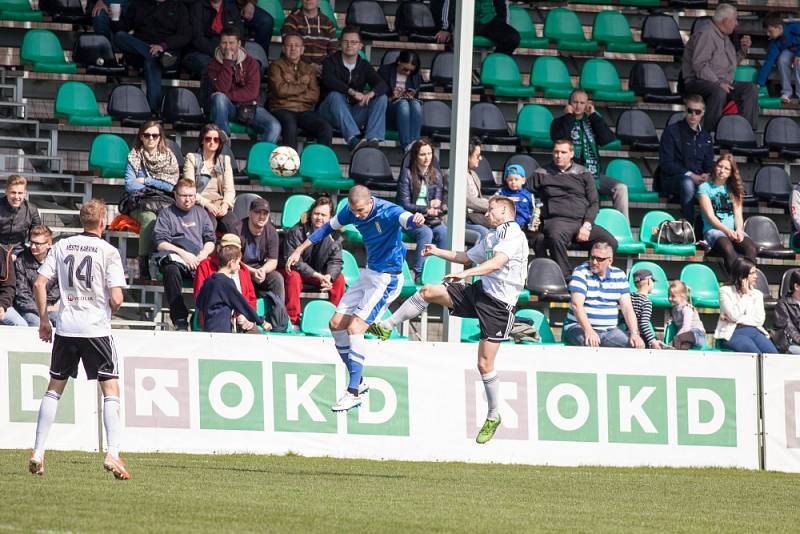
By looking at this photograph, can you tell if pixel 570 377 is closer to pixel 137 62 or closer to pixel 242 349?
pixel 242 349

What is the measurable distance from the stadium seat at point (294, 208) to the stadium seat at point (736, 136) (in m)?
6.30

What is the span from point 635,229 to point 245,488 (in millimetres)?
10163

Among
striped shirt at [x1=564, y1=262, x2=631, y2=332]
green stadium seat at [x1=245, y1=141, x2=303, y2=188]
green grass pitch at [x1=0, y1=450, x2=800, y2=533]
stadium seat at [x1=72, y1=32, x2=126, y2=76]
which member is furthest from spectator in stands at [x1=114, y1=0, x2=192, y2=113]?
green grass pitch at [x1=0, y1=450, x2=800, y2=533]

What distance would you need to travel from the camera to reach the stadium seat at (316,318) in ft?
49.4

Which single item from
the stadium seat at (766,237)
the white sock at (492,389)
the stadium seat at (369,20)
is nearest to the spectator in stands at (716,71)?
the stadium seat at (766,237)

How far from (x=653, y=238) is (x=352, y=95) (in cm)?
446

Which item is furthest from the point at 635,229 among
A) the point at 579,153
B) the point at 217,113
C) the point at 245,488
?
the point at 245,488

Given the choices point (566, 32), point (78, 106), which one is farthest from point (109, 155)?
point (566, 32)

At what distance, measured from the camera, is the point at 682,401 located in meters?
13.9

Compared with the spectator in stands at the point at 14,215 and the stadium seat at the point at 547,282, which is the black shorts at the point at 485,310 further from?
the spectator in stands at the point at 14,215

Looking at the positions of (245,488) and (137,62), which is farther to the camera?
(137,62)

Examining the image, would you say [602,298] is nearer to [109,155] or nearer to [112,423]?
[109,155]

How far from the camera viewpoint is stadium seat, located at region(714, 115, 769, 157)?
1911 cm

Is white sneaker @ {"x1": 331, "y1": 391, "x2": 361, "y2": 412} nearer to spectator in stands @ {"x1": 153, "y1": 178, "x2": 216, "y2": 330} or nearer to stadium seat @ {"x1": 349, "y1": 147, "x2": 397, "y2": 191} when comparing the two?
spectator in stands @ {"x1": 153, "y1": 178, "x2": 216, "y2": 330}
